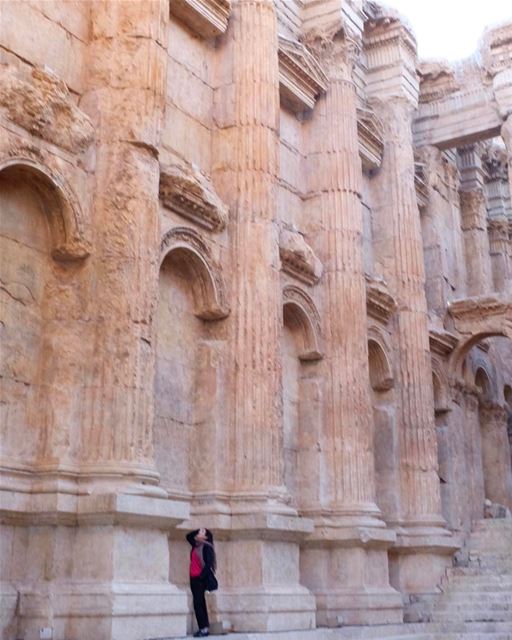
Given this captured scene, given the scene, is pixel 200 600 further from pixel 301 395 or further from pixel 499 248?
pixel 499 248

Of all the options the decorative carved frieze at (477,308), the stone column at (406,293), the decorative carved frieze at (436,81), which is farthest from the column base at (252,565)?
the decorative carved frieze at (436,81)

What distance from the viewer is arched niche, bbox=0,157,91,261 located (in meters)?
10.5

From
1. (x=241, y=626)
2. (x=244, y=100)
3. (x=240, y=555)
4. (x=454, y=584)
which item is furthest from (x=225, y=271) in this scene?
(x=454, y=584)

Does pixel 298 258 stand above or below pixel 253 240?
above

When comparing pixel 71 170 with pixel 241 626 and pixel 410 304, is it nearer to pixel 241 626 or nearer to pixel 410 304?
pixel 241 626

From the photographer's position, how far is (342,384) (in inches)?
625

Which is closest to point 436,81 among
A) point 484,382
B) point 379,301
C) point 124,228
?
point 484,382

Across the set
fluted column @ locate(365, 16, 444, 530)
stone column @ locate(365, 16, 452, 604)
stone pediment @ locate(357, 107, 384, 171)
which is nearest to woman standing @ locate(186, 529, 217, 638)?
stone column @ locate(365, 16, 452, 604)

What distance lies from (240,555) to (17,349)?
4.27 meters

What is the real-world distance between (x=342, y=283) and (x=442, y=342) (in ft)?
18.4

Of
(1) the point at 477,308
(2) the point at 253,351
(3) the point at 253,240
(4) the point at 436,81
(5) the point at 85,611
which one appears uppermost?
(4) the point at 436,81

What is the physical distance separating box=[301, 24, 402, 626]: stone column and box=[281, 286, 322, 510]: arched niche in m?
0.19

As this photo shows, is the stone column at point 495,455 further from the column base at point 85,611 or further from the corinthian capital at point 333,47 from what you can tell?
the column base at point 85,611

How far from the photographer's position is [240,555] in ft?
40.6
